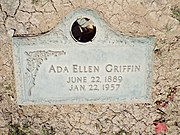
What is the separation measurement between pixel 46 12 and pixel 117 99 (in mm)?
487

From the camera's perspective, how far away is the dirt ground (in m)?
1.57

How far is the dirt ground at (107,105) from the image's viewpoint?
1.57 metres

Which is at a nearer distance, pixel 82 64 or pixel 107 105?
pixel 82 64

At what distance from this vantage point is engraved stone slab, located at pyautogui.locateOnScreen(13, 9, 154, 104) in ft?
5.22

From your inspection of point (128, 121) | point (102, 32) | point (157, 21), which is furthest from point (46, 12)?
point (128, 121)

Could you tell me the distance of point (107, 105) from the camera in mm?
1730

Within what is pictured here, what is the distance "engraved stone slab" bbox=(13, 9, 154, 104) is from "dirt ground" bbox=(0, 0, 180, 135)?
3 cm

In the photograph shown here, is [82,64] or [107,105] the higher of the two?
[82,64]

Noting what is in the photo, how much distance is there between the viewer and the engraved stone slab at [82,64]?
159cm

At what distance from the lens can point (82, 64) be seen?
5.34 feet

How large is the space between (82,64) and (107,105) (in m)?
0.24

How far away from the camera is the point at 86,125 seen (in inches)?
69.7

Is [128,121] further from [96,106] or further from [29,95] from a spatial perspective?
[29,95]

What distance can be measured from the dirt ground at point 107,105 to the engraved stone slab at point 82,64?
0.11 feet
